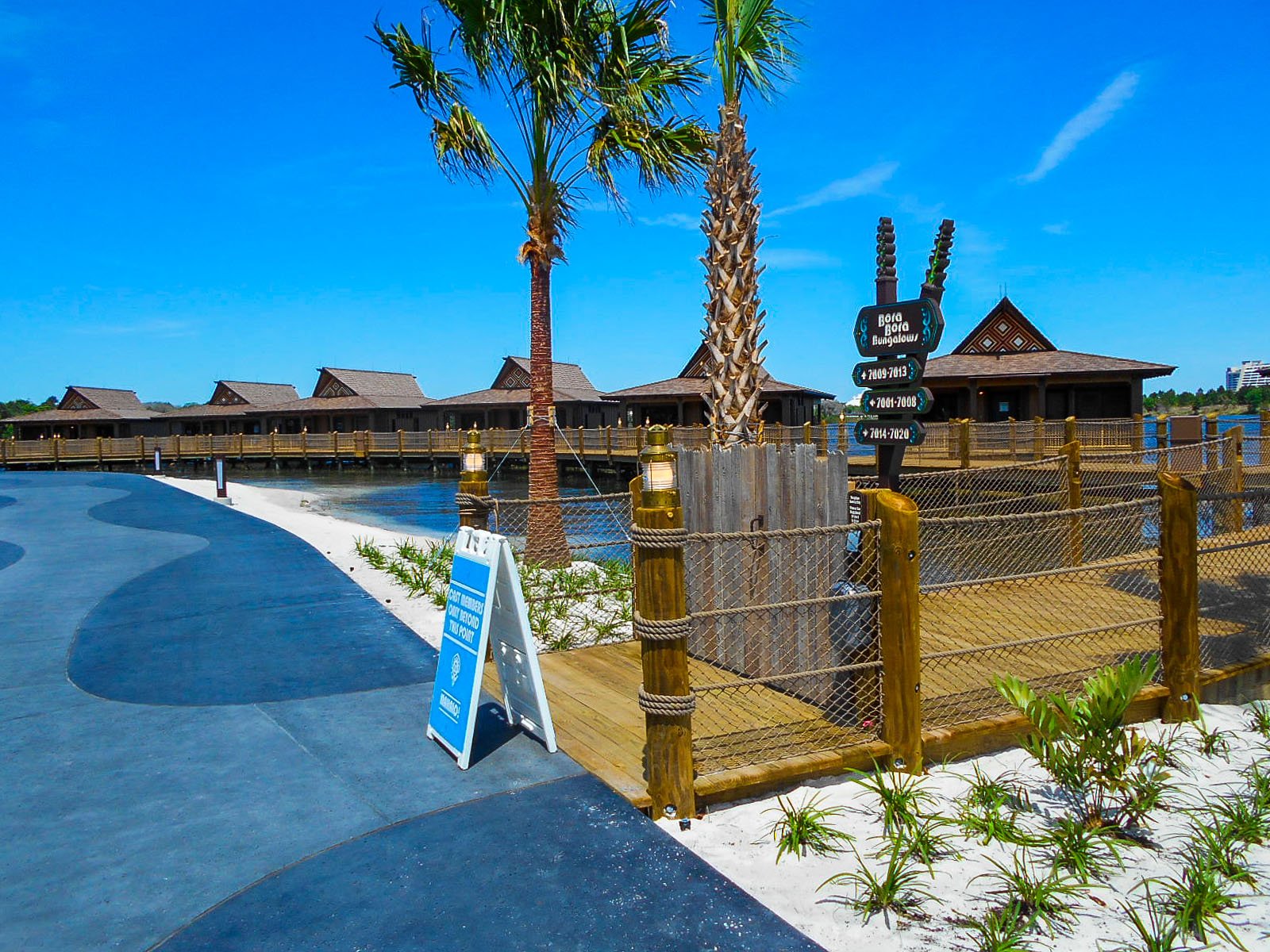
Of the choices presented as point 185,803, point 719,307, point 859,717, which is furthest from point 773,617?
point 719,307

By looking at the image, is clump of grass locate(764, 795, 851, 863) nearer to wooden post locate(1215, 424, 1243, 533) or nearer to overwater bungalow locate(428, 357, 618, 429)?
wooden post locate(1215, 424, 1243, 533)

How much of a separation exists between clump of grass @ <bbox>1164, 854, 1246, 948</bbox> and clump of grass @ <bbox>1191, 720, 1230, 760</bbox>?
1.64 m

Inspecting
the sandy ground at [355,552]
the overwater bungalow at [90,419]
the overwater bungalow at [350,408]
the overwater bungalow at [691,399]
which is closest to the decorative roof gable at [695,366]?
the overwater bungalow at [691,399]

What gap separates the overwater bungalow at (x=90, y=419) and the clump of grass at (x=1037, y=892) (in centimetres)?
7071

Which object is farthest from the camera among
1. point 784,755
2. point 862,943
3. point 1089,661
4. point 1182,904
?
point 1089,661

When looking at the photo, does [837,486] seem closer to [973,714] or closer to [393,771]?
[973,714]

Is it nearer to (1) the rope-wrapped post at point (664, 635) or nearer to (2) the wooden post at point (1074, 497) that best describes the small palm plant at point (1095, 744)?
(1) the rope-wrapped post at point (664, 635)

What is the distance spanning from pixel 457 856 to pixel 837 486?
3.15 metres

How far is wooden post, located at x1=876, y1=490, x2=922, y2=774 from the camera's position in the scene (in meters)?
4.62

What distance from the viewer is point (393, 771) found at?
4.76 meters

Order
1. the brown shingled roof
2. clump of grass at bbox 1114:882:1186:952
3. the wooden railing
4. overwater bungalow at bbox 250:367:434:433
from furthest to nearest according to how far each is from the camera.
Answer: overwater bungalow at bbox 250:367:434:433 → the brown shingled roof → the wooden railing → clump of grass at bbox 1114:882:1186:952

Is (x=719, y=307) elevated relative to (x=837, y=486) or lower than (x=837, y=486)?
elevated

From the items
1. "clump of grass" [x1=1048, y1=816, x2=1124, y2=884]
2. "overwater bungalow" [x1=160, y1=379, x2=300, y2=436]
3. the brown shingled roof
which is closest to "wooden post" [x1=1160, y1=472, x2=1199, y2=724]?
"clump of grass" [x1=1048, y1=816, x2=1124, y2=884]

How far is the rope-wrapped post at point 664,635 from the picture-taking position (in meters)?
4.14
